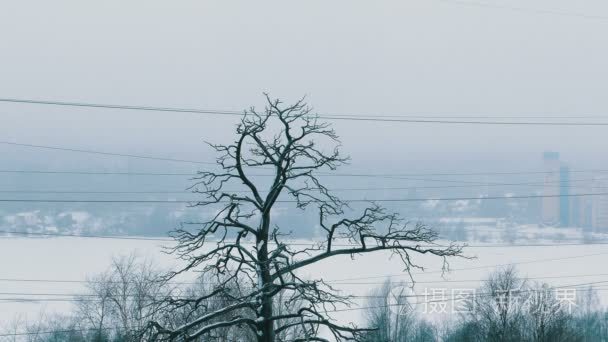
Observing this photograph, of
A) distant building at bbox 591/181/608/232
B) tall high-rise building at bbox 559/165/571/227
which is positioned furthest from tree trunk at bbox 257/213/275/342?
tall high-rise building at bbox 559/165/571/227

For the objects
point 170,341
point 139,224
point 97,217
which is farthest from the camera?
point 97,217

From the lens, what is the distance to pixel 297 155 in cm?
1321

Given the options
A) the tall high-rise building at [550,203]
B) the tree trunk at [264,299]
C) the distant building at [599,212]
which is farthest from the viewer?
the tall high-rise building at [550,203]

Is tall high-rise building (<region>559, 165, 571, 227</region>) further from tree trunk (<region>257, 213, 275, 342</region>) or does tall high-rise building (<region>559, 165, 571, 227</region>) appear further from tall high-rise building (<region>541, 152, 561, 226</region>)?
tree trunk (<region>257, 213, 275, 342</region>)

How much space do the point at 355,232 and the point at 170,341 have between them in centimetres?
294

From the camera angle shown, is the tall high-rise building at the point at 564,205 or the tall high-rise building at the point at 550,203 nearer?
the tall high-rise building at the point at 550,203

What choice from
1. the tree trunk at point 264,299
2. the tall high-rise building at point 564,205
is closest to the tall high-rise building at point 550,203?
the tall high-rise building at point 564,205

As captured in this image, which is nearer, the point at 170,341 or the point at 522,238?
the point at 170,341

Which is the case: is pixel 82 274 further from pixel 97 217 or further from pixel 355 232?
pixel 355 232

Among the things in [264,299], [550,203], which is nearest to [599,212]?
[550,203]

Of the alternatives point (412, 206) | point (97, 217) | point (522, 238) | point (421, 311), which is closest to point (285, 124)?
point (97, 217)

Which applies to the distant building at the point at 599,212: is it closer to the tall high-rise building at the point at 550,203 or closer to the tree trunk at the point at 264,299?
the tall high-rise building at the point at 550,203

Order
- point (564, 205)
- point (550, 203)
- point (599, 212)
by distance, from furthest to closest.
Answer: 1. point (564, 205)
2. point (550, 203)
3. point (599, 212)

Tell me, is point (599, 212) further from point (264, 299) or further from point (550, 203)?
point (264, 299)
